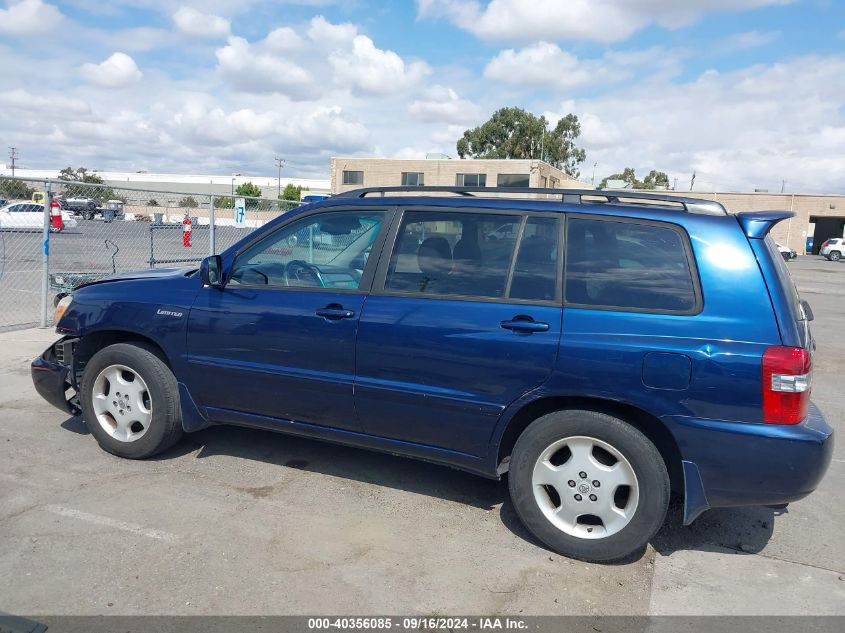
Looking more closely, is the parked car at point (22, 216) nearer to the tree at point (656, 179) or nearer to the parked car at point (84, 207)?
the parked car at point (84, 207)

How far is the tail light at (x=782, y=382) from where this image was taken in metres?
3.01

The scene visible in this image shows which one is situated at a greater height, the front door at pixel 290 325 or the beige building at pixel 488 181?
the beige building at pixel 488 181

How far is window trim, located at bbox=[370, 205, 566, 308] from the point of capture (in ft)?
A: 11.4

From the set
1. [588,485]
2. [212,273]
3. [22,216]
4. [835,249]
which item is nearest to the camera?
[588,485]

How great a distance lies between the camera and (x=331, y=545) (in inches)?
137

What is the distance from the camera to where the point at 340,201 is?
4.14 metres

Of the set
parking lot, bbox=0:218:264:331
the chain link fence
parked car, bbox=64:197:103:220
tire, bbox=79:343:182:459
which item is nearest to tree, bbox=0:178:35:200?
the chain link fence

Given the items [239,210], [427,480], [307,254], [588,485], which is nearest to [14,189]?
[239,210]

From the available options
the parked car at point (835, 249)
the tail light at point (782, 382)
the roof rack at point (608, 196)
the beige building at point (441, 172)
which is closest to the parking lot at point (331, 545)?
A: the tail light at point (782, 382)

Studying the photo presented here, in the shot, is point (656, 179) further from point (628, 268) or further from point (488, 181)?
point (628, 268)

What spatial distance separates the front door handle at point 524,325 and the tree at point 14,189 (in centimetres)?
711

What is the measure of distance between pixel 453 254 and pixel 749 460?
5.94 ft

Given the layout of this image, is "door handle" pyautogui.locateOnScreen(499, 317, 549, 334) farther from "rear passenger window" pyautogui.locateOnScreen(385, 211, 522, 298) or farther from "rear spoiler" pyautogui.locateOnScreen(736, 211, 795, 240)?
"rear spoiler" pyautogui.locateOnScreen(736, 211, 795, 240)

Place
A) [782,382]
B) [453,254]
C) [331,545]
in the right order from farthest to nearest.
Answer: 1. [453,254]
2. [331,545]
3. [782,382]
